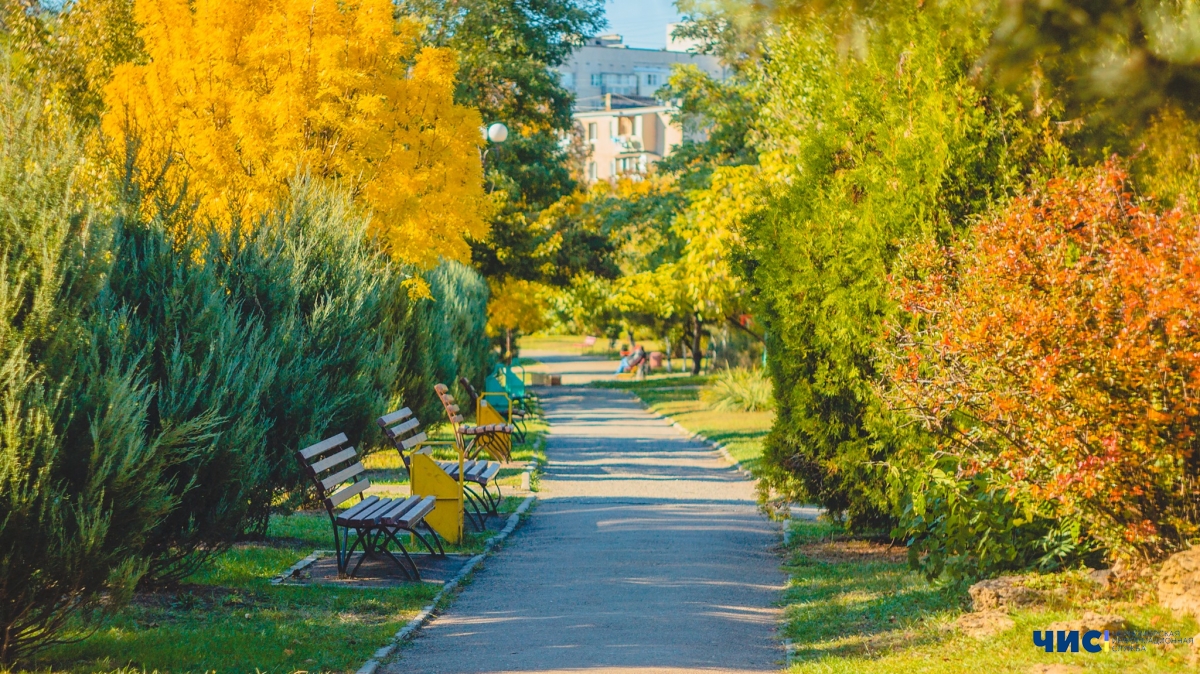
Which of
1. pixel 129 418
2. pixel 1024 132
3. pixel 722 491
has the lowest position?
pixel 722 491

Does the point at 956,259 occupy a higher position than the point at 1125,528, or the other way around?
the point at 956,259

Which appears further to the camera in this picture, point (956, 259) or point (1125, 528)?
point (956, 259)

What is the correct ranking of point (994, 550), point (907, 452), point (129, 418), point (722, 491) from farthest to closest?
point (722, 491) < point (907, 452) < point (994, 550) < point (129, 418)

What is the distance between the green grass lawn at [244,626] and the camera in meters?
7.02

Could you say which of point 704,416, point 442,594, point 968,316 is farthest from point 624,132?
point 968,316

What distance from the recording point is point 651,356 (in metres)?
58.3

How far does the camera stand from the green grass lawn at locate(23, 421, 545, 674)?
276 inches

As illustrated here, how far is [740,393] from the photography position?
30.6m

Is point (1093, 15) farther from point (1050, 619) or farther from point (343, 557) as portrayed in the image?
point (343, 557)

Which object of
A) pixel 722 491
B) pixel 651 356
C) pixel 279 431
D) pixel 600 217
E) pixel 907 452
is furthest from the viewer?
pixel 651 356

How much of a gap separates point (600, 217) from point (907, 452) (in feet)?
107

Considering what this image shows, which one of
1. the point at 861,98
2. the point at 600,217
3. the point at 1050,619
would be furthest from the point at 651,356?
the point at 1050,619

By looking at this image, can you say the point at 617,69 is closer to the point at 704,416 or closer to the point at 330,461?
the point at 704,416

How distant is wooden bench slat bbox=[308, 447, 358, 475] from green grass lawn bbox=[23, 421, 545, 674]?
0.91 metres
